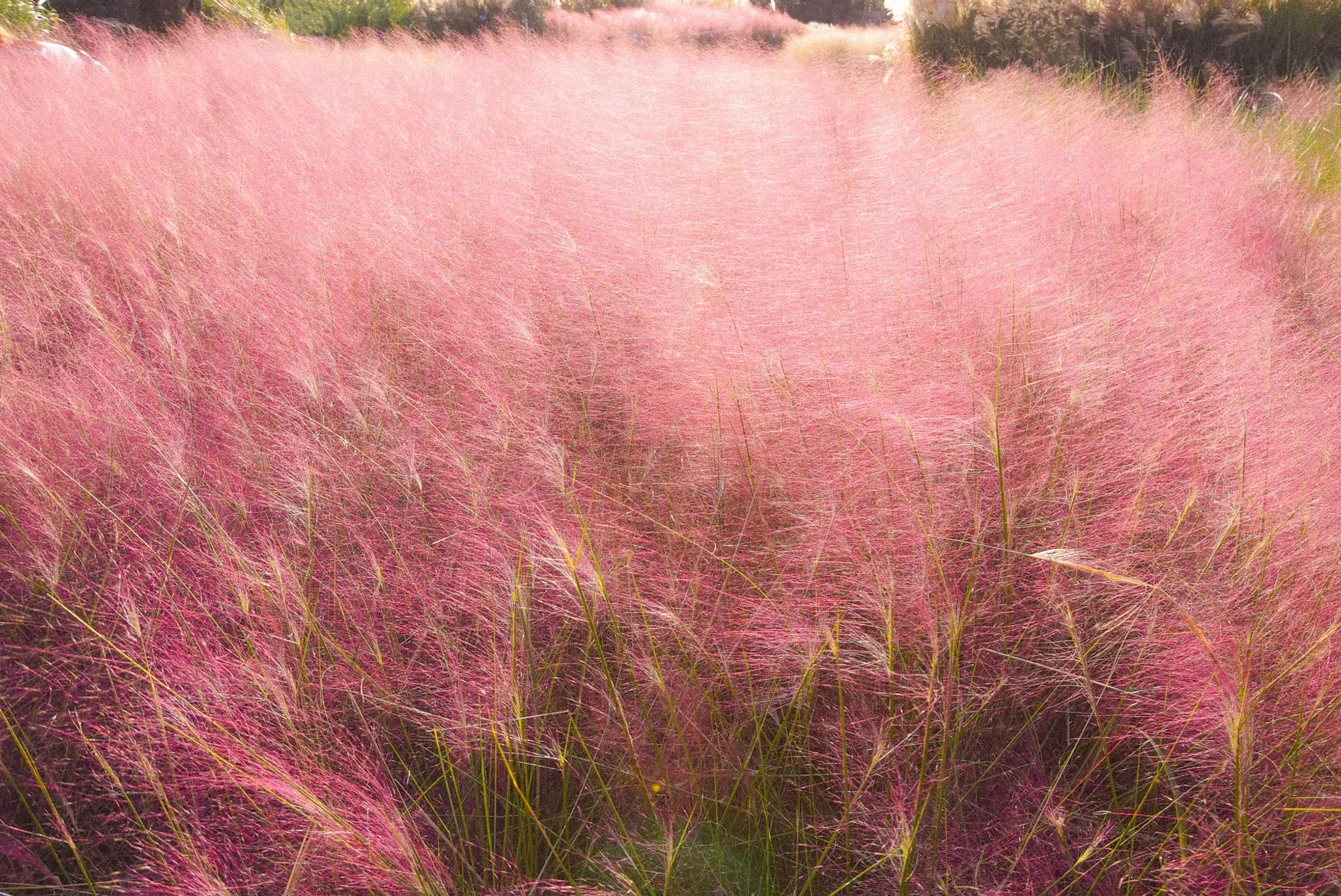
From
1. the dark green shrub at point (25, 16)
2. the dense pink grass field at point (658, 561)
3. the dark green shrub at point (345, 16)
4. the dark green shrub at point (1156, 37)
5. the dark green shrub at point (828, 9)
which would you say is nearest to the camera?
the dense pink grass field at point (658, 561)

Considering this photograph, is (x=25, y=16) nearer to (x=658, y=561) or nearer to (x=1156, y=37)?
(x=658, y=561)

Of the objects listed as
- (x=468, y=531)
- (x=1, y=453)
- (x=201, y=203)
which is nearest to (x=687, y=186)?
(x=201, y=203)

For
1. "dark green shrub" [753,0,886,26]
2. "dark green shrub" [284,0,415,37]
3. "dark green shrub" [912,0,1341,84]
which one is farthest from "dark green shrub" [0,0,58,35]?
"dark green shrub" [753,0,886,26]

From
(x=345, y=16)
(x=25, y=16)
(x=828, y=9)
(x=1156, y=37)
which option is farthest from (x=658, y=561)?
(x=828, y=9)

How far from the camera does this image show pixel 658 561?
4.70 feet

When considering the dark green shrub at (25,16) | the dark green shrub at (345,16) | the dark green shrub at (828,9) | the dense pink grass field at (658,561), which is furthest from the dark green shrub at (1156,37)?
the dark green shrub at (828,9)

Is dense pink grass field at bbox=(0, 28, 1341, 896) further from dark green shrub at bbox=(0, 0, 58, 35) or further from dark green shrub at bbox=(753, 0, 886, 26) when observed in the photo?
dark green shrub at bbox=(753, 0, 886, 26)

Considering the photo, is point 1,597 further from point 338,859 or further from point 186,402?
point 338,859

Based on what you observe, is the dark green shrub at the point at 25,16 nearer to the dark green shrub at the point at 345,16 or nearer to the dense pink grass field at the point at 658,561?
the dark green shrub at the point at 345,16

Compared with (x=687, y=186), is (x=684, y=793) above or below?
below

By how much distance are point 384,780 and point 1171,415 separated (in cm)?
158

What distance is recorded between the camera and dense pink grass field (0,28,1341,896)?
1.11 meters

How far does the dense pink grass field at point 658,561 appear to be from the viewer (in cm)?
111

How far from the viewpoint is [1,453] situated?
4.91 feet
